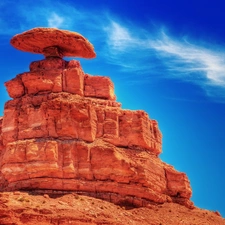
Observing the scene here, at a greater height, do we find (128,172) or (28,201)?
(128,172)

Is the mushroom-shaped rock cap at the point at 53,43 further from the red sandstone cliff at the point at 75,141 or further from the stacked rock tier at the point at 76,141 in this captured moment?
the stacked rock tier at the point at 76,141

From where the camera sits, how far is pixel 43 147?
228ft

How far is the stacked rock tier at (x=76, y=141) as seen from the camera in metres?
69.2

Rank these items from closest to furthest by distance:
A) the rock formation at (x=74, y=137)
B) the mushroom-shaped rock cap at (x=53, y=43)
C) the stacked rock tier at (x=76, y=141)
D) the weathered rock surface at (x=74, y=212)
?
the weathered rock surface at (x=74, y=212) → the stacked rock tier at (x=76, y=141) → the rock formation at (x=74, y=137) → the mushroom-shaped rock cap at (x=53, y=43)

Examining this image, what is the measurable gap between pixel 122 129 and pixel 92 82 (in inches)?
218

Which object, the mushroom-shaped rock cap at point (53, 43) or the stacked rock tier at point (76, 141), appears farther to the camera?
the mushroom-shaped rock cap at point (53, 43)

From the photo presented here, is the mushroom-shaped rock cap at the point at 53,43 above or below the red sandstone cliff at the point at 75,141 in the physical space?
above

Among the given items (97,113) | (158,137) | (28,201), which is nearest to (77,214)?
(28,201)

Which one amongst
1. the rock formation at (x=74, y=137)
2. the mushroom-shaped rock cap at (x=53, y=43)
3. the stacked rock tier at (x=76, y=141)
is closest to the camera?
the stacked rock tier at (x=76, y=141)

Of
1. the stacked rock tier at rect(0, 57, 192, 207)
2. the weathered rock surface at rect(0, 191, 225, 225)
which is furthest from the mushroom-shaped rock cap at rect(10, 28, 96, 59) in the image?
the weathered rock surface at rect(0, 191, 225, 225)

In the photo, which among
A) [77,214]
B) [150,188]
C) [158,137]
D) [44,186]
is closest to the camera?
[77,214]

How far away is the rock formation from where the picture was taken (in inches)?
2729

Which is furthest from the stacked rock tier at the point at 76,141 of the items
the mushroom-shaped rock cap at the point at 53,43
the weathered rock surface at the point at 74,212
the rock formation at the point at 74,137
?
the weathered rock surface at the point at 74,212

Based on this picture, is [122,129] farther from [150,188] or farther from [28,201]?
[28,201]
